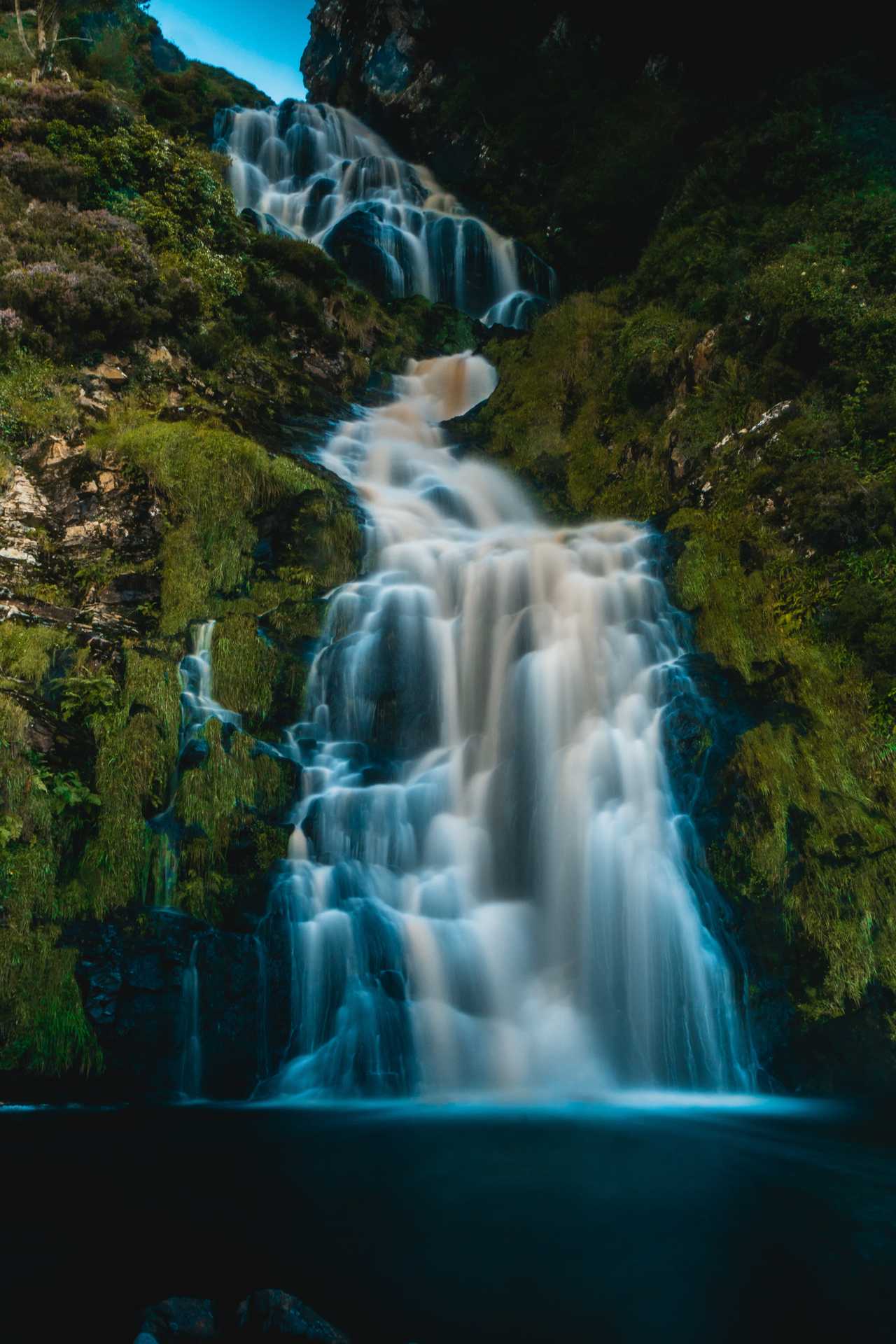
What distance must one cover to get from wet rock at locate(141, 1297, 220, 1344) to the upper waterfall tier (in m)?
21.3

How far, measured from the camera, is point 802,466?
32.2ft

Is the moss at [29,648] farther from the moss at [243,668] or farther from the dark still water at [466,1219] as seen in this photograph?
the dark still water at [466,1219]

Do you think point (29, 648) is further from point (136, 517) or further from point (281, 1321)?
point (281, 1321)

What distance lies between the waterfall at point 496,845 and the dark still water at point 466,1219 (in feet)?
2.24

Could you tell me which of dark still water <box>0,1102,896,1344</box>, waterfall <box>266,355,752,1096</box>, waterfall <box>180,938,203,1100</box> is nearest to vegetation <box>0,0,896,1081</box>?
waterfall <box>266,355,752,1096</box>

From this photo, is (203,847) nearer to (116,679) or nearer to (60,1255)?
(116,679)

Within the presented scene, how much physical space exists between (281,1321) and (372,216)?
24.7 m

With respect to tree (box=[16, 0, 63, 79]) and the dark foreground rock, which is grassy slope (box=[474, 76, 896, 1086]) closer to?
the dark foreground rock

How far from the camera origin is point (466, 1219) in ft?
15.7

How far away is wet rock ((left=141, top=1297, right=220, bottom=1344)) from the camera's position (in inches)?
129

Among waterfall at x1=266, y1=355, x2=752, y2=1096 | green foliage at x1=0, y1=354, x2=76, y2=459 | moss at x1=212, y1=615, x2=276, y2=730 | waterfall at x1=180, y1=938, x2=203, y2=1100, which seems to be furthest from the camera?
green foliage at x1=0, y1=354, x2=76, y2=459

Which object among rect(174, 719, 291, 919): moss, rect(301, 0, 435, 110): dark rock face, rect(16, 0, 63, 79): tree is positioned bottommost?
rect(174, 719, 291, 919): moss

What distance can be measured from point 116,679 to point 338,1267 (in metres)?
5.56

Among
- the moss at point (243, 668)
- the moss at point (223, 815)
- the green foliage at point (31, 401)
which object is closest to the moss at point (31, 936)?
the moss at point (223, 815)
